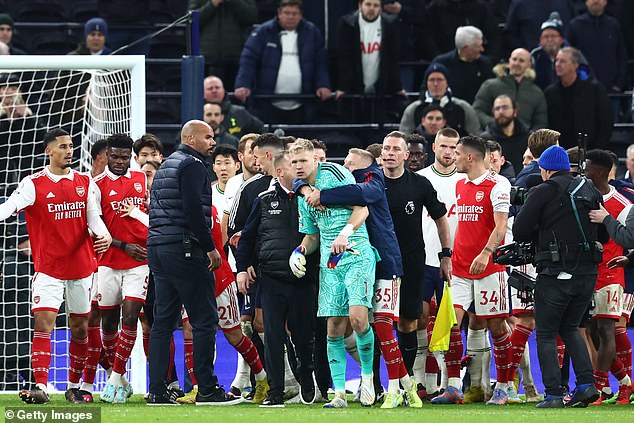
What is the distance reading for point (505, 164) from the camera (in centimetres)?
1329

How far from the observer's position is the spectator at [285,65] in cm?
1669

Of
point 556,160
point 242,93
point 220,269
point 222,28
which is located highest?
point 222,28

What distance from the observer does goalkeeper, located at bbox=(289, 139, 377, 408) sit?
10.2m

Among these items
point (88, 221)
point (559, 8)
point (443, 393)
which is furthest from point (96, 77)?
point (559, 8)

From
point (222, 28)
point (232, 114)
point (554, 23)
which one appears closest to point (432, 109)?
point (232, 114)

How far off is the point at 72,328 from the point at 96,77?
3450mm

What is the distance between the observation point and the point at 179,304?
10.8 metres

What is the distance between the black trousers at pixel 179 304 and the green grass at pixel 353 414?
0.36 meters

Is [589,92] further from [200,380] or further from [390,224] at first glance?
[200,380]

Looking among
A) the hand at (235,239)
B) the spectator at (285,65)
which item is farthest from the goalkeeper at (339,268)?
the spectator at (285,65)

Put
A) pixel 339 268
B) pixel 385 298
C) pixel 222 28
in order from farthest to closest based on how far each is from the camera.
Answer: pixel 222 28
pixel 385 298
pixel 339 268

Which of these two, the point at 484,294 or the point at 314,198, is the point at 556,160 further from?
the point at 314,198

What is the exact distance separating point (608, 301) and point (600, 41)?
7090 millimetres

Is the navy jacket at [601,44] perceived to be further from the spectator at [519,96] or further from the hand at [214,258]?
the hand at [214,258]
